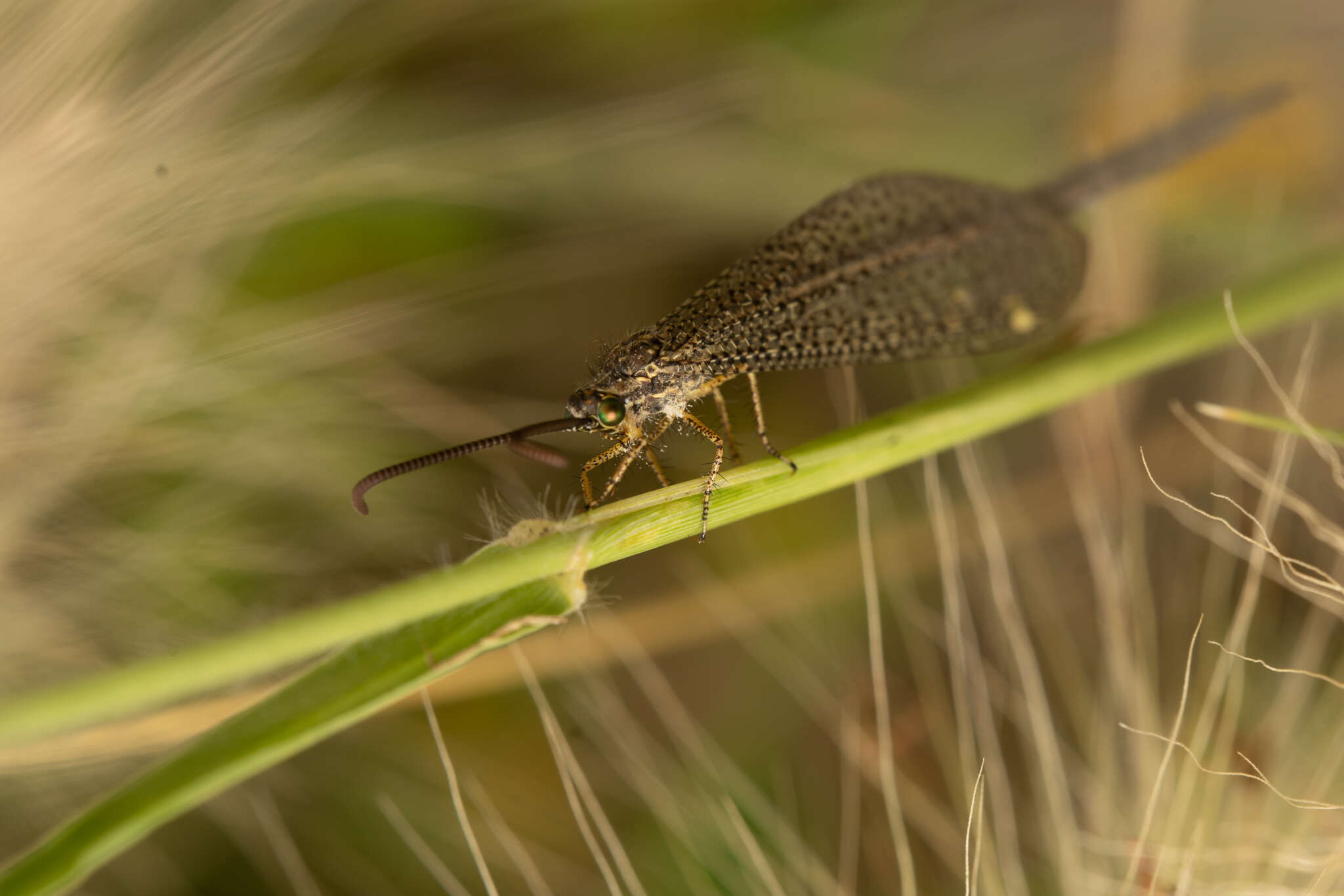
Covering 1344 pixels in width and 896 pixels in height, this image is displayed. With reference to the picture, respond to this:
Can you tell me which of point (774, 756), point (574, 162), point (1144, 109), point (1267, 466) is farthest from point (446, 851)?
point (1144, 109)

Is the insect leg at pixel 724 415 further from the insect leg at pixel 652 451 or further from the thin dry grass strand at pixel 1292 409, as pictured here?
the thin dry grass strand at pixel 1292 409

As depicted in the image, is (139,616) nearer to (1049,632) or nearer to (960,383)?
(960,383)

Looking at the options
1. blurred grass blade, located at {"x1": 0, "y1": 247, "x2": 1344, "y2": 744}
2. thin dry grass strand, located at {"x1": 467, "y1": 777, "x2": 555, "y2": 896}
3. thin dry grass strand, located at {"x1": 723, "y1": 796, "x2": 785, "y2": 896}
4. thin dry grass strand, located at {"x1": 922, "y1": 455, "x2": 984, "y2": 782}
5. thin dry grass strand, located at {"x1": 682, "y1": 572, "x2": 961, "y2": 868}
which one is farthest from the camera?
thin dry grass strand, located at {"x1": 682, "y1": 572, "x2": 961, "y2": 868}

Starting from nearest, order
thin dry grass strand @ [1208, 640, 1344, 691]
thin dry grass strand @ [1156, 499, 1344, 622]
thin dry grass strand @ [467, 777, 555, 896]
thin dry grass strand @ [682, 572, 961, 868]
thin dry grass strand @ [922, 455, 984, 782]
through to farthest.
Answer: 1. thin dry grass strand @ [1208, 640, 1344, 691]
2. thin dry grass strand @ [467, 777, 555, 896]
3. thin dry grass strand @ [922, 455, 984, 782]
4. thin dry grass strand @ [1156, 499, 1344, 622]
5. thin dry grass strand @ [682, 572, 961, 868]

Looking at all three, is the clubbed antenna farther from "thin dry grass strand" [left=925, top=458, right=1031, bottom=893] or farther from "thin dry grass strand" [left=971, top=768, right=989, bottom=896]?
"thin dry grass strand" [left=971, top=768, right=989, bottom=896]

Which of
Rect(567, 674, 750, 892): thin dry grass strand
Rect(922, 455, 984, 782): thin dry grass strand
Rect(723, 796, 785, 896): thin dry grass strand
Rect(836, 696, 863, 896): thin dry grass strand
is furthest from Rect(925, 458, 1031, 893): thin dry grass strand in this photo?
Rect(567, 674, 750, 892): thin dry grass strand

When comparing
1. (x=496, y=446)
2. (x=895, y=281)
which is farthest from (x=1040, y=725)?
(x=496, y=446)

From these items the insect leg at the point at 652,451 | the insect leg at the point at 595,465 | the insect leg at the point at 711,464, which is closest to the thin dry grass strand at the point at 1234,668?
the insect leg at the point at 711,464
